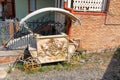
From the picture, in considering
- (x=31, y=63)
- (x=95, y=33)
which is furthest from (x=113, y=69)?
(x=31, y=63)

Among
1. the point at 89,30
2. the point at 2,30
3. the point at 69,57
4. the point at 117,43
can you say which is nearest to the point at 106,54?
the point at 117,43

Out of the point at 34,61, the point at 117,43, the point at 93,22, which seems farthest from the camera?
the point at 117,43

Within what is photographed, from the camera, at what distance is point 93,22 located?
8.34m

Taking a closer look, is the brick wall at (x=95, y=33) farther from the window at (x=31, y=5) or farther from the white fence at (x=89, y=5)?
the window at (x=31, y=5)

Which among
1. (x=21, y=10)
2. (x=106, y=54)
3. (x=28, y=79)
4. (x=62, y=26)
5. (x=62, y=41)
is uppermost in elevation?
(x=21, y=10)

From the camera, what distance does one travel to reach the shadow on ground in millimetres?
6776

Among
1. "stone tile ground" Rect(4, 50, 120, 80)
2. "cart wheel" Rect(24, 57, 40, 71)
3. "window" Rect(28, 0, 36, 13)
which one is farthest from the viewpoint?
"window" Rect(28, 0, 36, 13)

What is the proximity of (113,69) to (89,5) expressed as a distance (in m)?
3.16

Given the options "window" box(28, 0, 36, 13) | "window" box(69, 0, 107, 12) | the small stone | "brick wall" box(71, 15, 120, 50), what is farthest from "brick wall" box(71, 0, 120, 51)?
"window" box(28, 0, 36, 13)

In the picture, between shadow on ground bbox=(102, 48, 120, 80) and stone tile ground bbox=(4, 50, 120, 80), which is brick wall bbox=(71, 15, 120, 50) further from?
stone tile ground bbox=(4, 50, 120, 80)

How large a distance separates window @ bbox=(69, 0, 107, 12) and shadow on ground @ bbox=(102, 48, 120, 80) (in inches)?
92.6

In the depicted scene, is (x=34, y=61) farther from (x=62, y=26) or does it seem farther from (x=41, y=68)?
(x=62, y=26)

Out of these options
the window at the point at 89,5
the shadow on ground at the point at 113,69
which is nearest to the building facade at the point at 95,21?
the window at the point at 89,5

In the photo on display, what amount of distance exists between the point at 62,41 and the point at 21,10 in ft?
23.2
